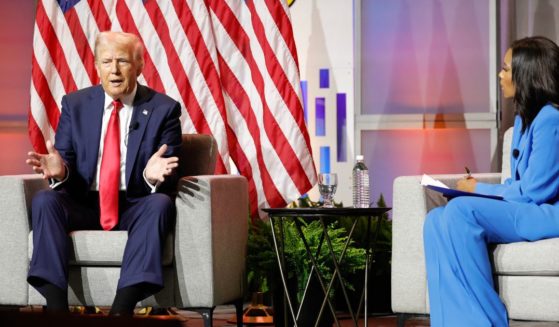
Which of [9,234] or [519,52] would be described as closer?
[519,52]

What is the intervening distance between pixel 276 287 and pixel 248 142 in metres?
1.35

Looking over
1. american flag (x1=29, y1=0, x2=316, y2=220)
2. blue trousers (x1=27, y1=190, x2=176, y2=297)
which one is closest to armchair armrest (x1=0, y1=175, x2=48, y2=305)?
blue trousers (x1=27, y1=190, x2=176, y2=297)

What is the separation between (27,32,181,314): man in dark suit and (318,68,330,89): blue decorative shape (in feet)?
6.33

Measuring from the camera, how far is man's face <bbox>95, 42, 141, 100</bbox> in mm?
3477

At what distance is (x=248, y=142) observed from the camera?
189 inches

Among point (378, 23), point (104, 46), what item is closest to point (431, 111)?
point (378, 23)

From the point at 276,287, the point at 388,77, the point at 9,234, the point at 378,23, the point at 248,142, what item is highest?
the point at 378,23

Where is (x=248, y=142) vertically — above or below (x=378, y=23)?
below

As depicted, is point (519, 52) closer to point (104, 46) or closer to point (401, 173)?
point (104, 46)

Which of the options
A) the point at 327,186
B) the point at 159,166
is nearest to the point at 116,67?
the point at 159,166

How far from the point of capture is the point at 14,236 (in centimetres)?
335

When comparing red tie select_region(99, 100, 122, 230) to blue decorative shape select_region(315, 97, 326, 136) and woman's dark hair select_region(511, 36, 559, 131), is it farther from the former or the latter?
blue decorative shape select_region(315, 97, 326, 136)

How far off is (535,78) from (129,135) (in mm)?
1633

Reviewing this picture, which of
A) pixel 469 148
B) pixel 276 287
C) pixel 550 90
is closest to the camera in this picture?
pixel 550 90
